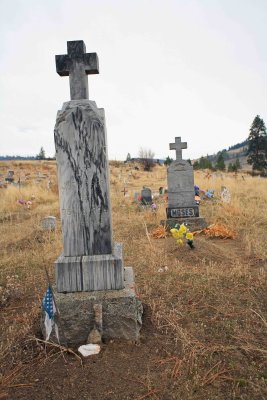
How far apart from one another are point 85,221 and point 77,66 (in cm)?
135

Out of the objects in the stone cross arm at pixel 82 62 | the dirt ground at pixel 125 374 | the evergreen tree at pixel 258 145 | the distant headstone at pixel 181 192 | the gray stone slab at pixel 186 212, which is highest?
the evergreen tree at pixel 258 145

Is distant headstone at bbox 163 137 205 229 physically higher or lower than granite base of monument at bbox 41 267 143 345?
higher

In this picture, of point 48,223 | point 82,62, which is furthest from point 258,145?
point 82,62

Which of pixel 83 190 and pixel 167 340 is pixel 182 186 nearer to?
pixel 83 190

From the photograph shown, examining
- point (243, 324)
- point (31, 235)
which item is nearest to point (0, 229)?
point (31, 235)

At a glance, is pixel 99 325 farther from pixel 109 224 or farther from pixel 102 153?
pixel 102 153

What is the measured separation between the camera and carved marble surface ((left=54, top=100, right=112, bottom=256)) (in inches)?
102

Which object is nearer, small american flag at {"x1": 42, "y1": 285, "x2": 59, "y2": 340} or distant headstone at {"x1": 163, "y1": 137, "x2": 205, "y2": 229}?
small american flag at {"x1": 42, "y1": 285, "x2": 59, "y2": 340}

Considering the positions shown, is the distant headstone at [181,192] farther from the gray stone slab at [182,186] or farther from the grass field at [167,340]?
the grass field at [167,340]

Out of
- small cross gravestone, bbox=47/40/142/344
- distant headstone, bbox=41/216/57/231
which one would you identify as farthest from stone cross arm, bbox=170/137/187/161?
small cross gravestone, bbox=47/40/142/344

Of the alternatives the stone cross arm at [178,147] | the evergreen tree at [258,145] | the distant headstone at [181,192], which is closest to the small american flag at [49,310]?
the distant headstone at [181,192]

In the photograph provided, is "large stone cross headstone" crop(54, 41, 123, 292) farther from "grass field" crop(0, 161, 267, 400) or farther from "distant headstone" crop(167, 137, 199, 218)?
"distant headstone" crop(167, 137, 199, 218)

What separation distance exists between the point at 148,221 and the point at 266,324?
6250 mm

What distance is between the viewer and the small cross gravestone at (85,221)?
2.52 m
